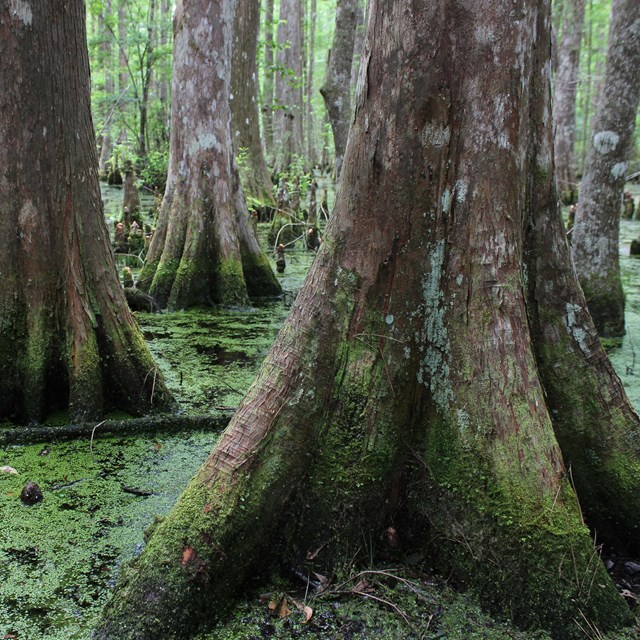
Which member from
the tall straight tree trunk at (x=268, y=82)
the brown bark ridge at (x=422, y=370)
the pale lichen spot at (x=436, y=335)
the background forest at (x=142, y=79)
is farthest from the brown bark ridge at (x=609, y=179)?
the tall straight tree trunk at (x=268, y=82)

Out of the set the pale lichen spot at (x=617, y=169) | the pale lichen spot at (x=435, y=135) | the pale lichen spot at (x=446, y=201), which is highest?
the pale lichen spot at (x=617, y=169)

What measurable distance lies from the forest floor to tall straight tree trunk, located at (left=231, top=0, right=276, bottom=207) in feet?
26.4

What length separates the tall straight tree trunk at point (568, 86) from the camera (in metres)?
16.9

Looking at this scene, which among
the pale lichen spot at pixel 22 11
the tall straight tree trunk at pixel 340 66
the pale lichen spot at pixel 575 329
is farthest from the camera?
the tall straight tree trunk at pixel 340 66

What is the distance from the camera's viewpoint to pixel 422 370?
250cm

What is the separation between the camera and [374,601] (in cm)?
231

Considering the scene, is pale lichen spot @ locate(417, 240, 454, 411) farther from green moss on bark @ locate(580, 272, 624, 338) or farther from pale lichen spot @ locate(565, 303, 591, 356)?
green moss on bark @ locate(580, 272, 624, 338)

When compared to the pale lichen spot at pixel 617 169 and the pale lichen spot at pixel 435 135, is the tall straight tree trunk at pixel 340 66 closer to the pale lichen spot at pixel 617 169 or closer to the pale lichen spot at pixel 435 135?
the pale lichen spot at pixel 617 169

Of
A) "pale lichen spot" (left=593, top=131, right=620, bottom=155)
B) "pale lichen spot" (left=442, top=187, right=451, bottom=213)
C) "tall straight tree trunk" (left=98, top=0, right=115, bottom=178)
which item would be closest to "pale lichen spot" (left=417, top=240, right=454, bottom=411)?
"pale lichen spot" (left=442, top=187, right=451, bottom=213)

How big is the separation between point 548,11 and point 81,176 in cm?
241

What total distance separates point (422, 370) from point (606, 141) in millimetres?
4596

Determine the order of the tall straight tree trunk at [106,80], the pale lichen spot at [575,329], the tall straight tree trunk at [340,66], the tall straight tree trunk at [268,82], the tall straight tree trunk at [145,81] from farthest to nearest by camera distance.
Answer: the tall straight tree trunk at [106,80]
the tall straight tree trunk at [145,81]
the tall straight tree trunk at [268,82]
the tall straight tree trunk at [340,66]
the pale lichen spot at [575,329]

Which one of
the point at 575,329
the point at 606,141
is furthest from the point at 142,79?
the point at 575,329

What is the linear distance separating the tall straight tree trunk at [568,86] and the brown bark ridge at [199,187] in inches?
444
